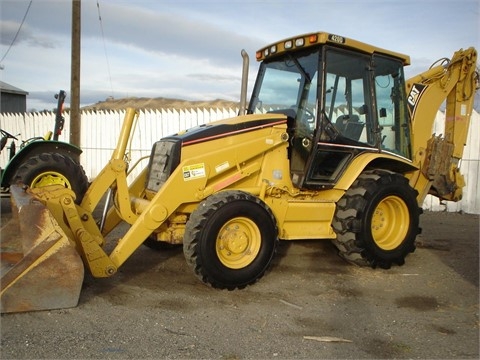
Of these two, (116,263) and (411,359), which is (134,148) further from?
(411,359)

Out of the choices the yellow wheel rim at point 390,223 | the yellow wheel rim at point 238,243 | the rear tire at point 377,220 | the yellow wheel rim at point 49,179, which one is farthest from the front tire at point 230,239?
the yellow wheel rim at point 49,179

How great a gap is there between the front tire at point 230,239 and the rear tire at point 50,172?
362 centimetres

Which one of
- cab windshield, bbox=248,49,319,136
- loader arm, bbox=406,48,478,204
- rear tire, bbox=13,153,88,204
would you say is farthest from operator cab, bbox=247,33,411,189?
rear tire, bbox=13,153,88,204

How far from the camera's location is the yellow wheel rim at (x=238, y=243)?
489cm

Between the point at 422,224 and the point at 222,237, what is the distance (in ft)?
18.7

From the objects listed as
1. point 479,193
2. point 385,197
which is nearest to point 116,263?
point 385,197

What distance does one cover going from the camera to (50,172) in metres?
7.76

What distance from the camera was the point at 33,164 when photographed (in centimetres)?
769

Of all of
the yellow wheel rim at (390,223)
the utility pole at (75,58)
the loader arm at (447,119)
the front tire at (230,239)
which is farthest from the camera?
the utility pole at (75,58)

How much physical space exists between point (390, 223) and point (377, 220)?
0.79ft

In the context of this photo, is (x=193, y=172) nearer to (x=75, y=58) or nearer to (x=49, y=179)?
(x=49, y=179)

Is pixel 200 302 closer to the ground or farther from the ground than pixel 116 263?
closer to the ground

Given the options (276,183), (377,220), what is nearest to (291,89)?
(276,183)

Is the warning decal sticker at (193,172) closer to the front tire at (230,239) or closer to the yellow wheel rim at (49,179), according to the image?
the front tire at (230,239)
